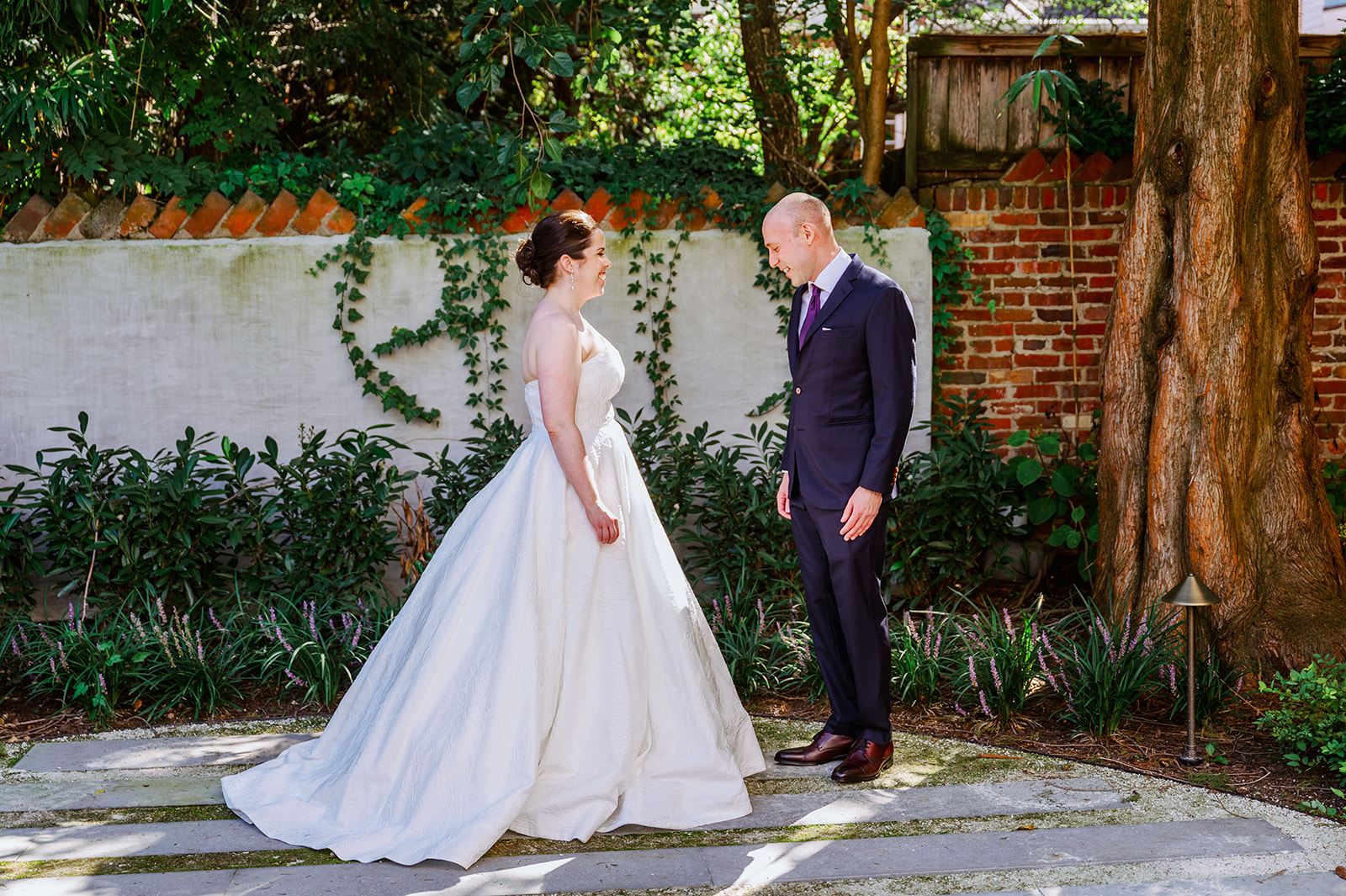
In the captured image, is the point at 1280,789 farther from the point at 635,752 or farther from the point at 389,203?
the point at 389,203

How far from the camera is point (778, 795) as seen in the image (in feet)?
11.4

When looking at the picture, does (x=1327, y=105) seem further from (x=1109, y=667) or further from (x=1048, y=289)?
(x=1109, y=667)

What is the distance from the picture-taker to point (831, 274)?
139 inches

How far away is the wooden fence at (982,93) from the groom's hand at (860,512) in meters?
2.94

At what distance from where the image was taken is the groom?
339cm

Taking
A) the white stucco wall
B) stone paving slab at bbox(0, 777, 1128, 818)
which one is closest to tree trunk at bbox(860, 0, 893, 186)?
the white stucco wall

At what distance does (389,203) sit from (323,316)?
0.66 meters

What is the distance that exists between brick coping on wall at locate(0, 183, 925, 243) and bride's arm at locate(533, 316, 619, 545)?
2.45m

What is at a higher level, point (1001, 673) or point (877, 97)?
point (877, 97)

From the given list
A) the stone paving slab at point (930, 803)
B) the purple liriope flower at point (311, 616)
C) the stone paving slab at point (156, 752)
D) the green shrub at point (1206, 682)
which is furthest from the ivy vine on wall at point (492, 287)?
the stone paving slab at point (930, 803)

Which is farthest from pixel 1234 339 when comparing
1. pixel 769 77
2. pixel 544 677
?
pixel 769 77

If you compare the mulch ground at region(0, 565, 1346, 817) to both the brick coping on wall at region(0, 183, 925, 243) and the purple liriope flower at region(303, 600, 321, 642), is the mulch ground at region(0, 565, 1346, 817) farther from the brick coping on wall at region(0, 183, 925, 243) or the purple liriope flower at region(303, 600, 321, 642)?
the brick coping on wall at region(0, 183, 925, 243)

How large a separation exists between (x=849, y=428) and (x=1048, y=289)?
273 cm

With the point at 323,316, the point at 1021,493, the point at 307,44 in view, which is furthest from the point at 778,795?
the point at 307,44
